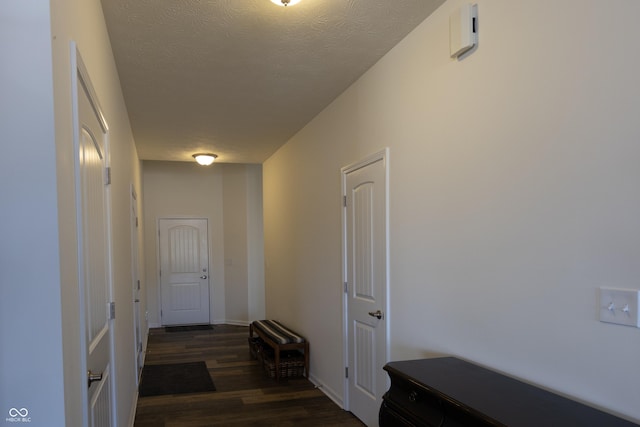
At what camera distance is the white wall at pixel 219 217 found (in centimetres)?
845

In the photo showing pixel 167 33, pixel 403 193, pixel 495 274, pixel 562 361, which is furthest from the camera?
pixel 403 193

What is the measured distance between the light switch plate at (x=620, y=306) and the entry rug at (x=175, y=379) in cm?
403

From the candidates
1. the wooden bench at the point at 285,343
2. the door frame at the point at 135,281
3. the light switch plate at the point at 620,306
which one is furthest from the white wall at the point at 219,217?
the light switch plate at the point at 620,306

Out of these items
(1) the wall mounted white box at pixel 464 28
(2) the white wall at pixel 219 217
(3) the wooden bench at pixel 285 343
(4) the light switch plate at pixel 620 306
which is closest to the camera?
(4) the light switch plate at pixel 620 306

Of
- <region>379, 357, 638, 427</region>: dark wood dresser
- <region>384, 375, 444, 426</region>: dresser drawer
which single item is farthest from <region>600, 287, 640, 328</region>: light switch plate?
<region>384, 375, 444, 426</region>: dresser drawer

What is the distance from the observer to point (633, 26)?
1500mm

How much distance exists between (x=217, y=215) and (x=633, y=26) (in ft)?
26.0

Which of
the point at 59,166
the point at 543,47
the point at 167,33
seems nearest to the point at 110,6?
the point at 167,33

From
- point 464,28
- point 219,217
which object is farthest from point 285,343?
point 219,217

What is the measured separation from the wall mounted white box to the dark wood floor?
112 inches

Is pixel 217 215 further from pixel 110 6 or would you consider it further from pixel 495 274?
pixel 495 274

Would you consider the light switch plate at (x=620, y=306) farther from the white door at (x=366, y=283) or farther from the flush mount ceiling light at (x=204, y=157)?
the flush mount ceiling light at (x=204, y=157)

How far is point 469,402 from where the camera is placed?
1.72 metres

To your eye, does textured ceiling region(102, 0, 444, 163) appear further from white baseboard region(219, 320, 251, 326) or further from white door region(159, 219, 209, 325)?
white baseboard region(219, 320, 251, 326)
